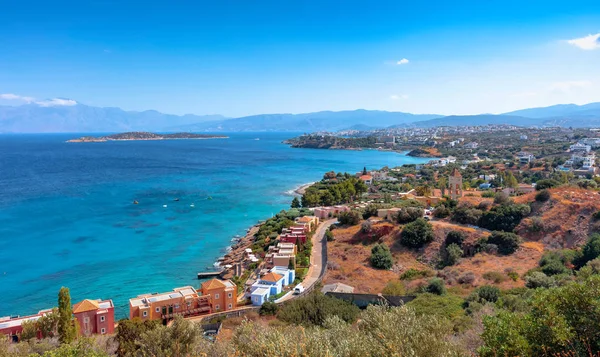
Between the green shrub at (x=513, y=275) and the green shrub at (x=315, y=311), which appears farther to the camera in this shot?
the green shrub at (x=513, y=275)

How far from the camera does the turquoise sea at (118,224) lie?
2447 centimetres

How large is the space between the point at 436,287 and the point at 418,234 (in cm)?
692

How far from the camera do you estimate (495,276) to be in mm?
18938

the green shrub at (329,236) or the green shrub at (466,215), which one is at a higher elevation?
the green shrub at (466,215)

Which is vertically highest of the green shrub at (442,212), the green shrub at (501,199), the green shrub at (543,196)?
the green shrub at (543,196)

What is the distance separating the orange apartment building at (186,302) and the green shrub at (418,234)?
37.6ft

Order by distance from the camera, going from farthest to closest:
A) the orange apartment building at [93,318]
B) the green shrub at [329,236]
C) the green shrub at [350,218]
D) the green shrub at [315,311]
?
1. the green shrub at [350,218]
2. the green shrub at [329,236]
3. the orange apartment building at [93,318]
4. the green shrub at [315,311]

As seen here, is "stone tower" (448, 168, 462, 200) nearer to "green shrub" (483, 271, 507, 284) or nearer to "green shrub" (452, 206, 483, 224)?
"green shrub" (452, 206, 483, 224)

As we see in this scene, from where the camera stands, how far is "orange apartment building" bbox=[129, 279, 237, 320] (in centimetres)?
1720

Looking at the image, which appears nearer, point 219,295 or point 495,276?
point 219,295

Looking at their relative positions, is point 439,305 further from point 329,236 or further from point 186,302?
point 329,236

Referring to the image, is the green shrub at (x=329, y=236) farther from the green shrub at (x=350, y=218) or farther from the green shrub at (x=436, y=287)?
the green shrub at (x=436, y=287)

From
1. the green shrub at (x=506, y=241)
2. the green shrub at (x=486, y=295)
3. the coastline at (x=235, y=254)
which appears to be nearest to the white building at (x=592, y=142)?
the green shrub at (x=506, y=241)

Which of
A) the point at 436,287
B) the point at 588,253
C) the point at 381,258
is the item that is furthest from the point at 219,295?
the point at 588,253
